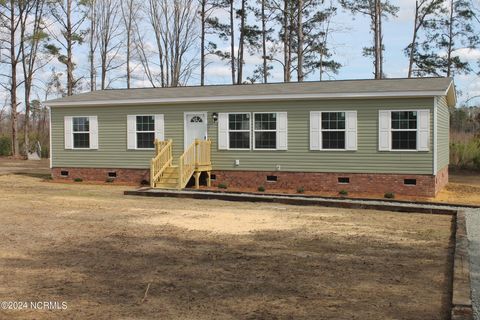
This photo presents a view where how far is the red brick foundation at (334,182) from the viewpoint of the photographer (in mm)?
15461

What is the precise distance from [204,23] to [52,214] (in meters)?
28.1

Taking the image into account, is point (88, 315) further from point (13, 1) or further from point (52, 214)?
point (13, 1)

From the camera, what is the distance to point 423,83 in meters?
16.5

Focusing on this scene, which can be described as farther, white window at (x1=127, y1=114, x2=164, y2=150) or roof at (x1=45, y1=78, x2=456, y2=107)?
white window at (x1=127, y1=114, x2=164, y2=150)

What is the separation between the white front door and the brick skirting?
137cm

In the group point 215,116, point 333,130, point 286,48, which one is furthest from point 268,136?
point 286,48

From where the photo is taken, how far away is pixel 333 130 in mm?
16344

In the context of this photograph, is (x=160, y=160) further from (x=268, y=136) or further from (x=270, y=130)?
(x=270, y=130)

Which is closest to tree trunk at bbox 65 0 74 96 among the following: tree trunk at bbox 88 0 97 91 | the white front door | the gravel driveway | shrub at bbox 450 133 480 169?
tree trunk at bbox 88 0 97 91

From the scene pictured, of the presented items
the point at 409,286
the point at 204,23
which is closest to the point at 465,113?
the point at 204,23

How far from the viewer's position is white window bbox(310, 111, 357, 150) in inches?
634

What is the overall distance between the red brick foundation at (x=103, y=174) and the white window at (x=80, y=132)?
896 mm

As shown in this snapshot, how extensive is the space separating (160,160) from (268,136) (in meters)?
3.63

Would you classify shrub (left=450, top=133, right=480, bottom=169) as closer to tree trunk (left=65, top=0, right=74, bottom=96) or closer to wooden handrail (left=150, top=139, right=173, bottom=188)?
wooden handrail (left=150, top=139, right=173, bottom=188)
